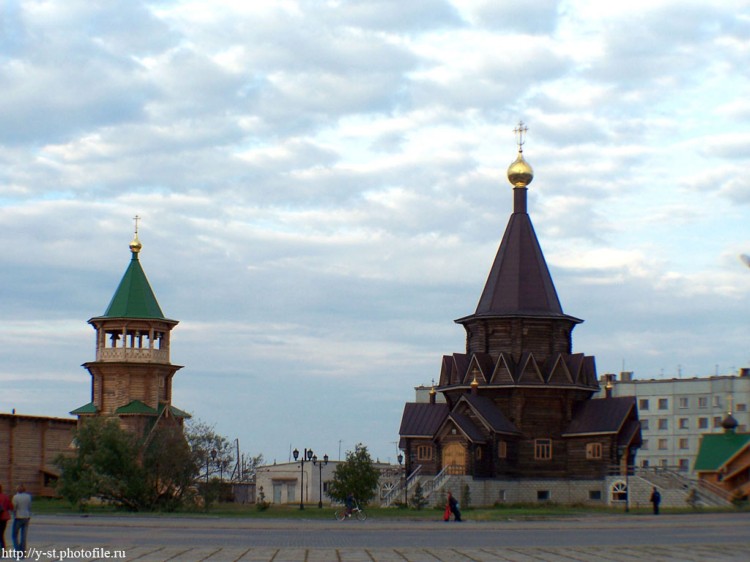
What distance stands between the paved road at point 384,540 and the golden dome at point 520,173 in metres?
28.3

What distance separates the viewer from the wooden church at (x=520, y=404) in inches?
2331

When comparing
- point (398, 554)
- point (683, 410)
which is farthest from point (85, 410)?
point (683, 410)

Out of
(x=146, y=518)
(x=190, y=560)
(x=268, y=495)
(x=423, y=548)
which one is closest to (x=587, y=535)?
(x=423, y=548)

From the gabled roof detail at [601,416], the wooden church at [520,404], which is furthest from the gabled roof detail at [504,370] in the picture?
the gabled roof detail at [601,416]

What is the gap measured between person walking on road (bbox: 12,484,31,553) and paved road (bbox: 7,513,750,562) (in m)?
0.48

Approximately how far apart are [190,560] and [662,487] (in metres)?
40.5

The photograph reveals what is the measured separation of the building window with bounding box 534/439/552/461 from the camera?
60.8m

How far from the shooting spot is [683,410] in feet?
306

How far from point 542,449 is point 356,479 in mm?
15720

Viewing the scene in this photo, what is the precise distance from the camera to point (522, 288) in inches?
2466

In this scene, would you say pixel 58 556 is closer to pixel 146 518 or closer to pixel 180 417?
pixel 146 518

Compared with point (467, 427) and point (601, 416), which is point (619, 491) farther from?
Answer: point (467, 427)

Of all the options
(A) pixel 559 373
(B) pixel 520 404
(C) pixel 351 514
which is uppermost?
(A) pixel 559 373

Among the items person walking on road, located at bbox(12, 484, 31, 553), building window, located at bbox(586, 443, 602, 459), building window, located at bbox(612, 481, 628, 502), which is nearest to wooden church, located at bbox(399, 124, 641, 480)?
building window, located at bbox(586, 443, 602, 459)
